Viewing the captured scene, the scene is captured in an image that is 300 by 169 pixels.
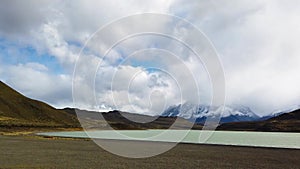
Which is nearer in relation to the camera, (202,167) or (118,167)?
(118,167)

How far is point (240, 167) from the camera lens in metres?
31.1

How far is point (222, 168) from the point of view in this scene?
30.1 meters

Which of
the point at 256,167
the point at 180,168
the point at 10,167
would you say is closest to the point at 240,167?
the point at 256,167

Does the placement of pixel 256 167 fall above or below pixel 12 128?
below

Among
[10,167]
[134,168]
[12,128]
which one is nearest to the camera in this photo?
[10,167]

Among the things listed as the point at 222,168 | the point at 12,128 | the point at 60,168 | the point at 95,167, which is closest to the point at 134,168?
the point at 95,167

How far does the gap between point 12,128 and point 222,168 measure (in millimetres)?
131031

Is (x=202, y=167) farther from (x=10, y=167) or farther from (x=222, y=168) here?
(x=10, y=167)

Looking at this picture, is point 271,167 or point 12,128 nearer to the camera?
point 271,167

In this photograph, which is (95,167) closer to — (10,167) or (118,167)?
(118,167)

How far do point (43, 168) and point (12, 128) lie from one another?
12728 cm

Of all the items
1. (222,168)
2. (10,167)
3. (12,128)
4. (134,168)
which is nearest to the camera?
(10,167)

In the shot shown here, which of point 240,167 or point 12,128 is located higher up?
point 12,128

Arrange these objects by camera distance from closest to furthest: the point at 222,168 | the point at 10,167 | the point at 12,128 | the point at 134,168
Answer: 1. the point at 10,167
2. the point at 134,168
3. the point at 222,168
4. the point at 12,128
